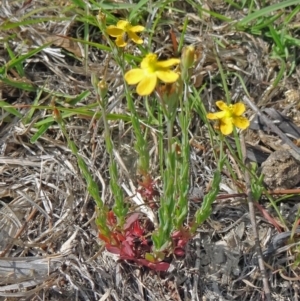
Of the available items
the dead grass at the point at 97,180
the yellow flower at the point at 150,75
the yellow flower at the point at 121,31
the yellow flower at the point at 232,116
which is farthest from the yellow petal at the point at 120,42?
the dead grass at the point at 97,180

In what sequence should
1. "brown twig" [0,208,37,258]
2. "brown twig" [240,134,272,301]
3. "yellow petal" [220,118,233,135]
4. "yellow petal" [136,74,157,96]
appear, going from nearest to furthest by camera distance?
"yellow petal" [136,74,157,96]
"yellow petal" [220,118,233,135]
"brown twig" [240,134,272,301]
"brown twig" [0,208,37,258]

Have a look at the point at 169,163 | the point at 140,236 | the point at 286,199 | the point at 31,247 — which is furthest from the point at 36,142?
the point at 286,199

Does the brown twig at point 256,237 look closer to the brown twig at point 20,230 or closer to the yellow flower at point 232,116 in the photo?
the yellow flower at point 232,116

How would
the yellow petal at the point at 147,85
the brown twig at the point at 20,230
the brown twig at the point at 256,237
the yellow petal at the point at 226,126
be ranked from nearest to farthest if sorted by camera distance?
the yellow petal at the point at 147,85, the yellow petal at the point at 226,126, the brown twig at the point at 256,237, the brown twig at the point at 20,230

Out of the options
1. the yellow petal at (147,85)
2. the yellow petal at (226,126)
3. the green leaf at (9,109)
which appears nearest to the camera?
the yellow petal at (147,85)

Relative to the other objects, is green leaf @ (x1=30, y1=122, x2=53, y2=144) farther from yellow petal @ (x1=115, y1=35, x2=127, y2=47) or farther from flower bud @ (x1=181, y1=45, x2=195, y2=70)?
flower bud @ (x1=181, y1=45, x2=195, y2=70)

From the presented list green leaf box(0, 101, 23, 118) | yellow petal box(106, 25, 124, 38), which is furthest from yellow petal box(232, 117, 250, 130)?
green leaf box(0, 101, 23, 118)
